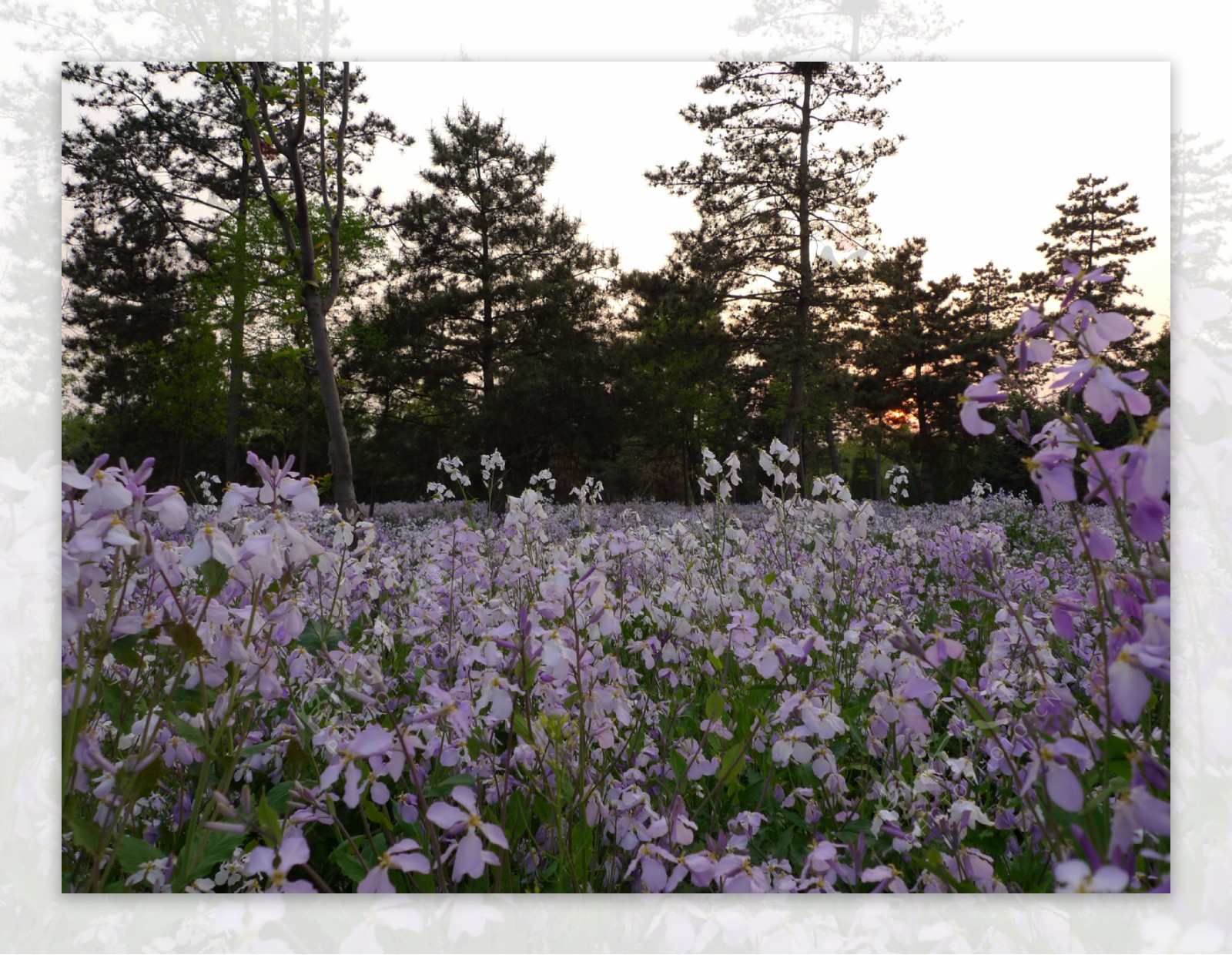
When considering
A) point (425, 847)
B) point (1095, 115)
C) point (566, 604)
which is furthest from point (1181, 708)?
point (1095, 115)

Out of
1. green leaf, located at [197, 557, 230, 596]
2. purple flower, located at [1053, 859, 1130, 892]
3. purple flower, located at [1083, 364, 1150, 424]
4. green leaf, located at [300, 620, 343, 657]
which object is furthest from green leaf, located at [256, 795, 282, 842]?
purple flower, located at [1083, 364, 1150, 424]

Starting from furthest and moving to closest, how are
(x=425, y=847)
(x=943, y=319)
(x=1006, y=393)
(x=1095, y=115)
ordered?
(x=943, y=319)
(x=1095, y=115)
(x=425, y=847)
(x=1006, y=393)

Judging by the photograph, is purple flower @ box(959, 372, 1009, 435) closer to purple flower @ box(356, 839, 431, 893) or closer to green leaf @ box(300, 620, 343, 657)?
purple flower @ box(356, 839, 431, 893)

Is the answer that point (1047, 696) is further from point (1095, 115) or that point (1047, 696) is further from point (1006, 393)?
point (1095, 115)

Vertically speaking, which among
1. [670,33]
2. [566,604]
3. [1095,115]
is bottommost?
[566,604]

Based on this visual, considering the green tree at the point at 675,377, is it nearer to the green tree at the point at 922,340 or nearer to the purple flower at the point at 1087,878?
the green tree at the point at 922,340

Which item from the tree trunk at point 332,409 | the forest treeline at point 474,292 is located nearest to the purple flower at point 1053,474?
the forest treeline at point 474,292
